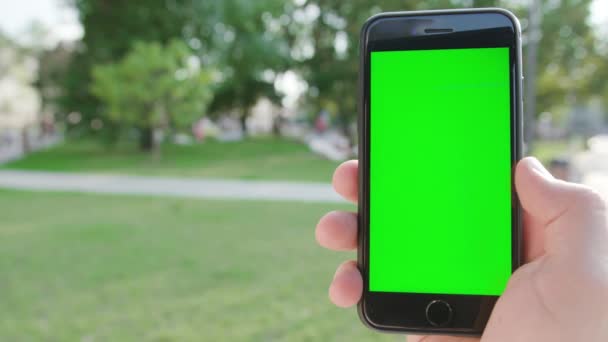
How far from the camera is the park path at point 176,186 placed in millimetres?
11508

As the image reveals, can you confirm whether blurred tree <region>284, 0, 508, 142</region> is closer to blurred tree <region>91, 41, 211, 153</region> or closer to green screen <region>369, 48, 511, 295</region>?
blurred tree <region>91, 41, 211, 153</region>

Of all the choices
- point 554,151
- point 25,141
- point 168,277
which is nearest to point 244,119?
point 25,141

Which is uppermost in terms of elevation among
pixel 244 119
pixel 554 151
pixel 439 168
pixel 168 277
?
pixel 439 168

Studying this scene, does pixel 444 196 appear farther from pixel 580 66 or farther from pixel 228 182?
pixel 580 66

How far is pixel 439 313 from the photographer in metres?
1.91

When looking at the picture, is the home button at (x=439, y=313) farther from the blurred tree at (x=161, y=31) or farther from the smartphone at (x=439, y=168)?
the blurred tree at (x=161, y=31)

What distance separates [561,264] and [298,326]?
9.98 feet

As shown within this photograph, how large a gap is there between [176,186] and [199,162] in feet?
23.6

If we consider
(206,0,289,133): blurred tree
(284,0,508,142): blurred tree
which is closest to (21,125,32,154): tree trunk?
(206,0,289,133): blurred tree

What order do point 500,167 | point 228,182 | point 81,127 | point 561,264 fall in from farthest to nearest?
1. point 81,127
2. point 228,182
3. point 500,167
4. point 561,264

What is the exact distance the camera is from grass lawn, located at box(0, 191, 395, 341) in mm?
4379

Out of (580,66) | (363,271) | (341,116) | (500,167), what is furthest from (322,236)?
(580,66)

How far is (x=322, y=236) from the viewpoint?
2135 millimetres

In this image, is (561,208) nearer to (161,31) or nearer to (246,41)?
(161,31)
